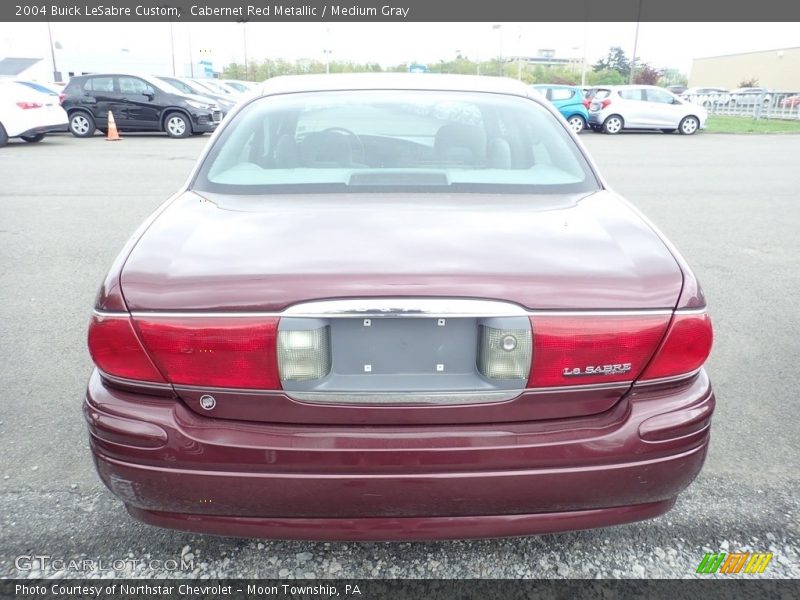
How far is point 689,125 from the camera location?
69.9 ft

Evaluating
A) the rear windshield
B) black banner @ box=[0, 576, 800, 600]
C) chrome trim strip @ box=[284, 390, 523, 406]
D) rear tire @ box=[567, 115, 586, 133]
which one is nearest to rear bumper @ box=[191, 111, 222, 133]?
rear tire @ box=[567, 115, 586, 133]

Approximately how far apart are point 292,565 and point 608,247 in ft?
4.74

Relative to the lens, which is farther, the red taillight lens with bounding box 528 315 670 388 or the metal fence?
the metal fence

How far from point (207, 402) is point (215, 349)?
166 millimetres

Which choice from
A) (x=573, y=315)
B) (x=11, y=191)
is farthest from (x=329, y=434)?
(x=11, y=191)

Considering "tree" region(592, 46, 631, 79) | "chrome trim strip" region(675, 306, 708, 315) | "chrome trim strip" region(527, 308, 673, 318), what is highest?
"tree" region(592, 46, 631, 79)

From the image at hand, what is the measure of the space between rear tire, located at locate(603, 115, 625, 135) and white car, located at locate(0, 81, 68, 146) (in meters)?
16.0

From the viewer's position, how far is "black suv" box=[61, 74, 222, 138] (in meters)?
17.4

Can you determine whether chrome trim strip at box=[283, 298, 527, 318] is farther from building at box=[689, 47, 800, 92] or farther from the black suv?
building at box=[689, 47, 800, 92]

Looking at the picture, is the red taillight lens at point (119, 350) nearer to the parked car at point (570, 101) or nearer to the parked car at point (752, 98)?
the parked car at point (570, 101)

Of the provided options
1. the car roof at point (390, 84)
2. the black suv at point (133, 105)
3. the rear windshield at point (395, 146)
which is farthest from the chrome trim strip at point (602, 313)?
the black suv at point (133, 105)

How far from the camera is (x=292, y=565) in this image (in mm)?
2193

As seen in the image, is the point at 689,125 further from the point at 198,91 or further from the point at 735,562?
the point at 735,562

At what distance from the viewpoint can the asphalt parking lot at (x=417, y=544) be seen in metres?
2.22
